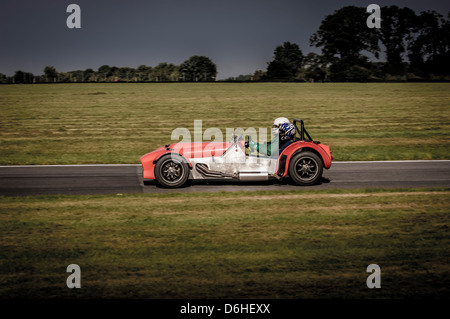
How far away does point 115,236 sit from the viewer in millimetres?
6457

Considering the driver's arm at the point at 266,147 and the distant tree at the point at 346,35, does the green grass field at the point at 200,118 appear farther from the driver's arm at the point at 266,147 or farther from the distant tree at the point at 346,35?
the distant tree at the point at 346,35

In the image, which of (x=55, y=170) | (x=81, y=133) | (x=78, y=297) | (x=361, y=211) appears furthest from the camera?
(x=81, y=133)

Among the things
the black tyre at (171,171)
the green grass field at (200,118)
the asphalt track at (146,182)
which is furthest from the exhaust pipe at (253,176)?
the green grass field at (200,118)

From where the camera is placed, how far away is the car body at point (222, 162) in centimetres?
968

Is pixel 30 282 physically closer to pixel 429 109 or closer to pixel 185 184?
pixel 185 184

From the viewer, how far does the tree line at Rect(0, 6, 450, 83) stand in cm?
5431

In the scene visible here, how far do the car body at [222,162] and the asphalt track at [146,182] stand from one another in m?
0.26

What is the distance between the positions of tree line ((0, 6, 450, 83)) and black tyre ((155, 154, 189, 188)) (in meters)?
43.5

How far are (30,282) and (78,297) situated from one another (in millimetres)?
702


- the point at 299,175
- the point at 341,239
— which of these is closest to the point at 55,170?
the point at 299,175

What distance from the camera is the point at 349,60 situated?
67.0 m

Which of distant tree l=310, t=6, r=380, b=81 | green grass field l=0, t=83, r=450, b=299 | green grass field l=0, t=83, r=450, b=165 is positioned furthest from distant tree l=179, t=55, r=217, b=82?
green grass field l=0, t=83, r=450, b=299

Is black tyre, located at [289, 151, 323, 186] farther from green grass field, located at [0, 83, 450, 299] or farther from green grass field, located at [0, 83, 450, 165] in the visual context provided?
green grass field, located at [0, 83, 450, 165]

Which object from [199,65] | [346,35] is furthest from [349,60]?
[199,65]
